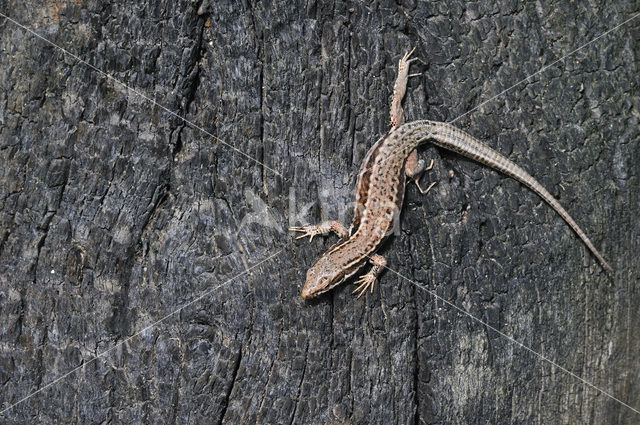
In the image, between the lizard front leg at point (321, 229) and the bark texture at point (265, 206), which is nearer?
the bark texture at point (265, 206)

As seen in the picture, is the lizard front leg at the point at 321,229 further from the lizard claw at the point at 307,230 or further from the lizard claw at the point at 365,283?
the lizard claw at the point at 365,283

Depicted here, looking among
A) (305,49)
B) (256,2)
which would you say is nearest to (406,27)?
(305,49)

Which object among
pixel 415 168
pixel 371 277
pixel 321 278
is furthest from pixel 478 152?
pixel 321 278

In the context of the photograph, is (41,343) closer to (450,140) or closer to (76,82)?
(76,82)

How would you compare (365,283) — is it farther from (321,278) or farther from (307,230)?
(307,230)

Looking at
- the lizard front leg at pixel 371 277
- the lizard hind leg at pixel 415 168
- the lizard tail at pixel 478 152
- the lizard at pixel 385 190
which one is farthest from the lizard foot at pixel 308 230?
the lizard tail at pixel 478 152

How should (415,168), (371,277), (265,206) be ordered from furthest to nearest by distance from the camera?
(415,168)
(371,277)
(265,206)
